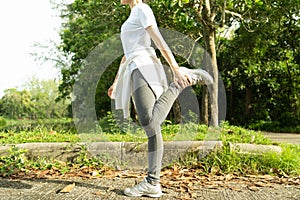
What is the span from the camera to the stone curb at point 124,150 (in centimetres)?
362

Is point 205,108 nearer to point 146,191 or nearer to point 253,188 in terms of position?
point 253,188

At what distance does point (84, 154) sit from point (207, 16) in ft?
12.9

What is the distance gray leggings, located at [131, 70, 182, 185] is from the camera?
8.92 ft

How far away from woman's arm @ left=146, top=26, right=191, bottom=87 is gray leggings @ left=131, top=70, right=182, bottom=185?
113mm

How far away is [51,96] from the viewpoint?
54.4 feet

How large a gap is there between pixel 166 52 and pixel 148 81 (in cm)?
24

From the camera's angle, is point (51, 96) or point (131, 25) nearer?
point (131, 25)

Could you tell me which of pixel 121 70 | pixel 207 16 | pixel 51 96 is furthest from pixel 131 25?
pixel 51 96

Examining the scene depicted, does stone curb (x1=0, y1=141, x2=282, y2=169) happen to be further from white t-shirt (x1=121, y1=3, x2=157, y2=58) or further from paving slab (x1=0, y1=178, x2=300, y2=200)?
white t-shirt (x1=121, y1=3, x2=157, y2=58)

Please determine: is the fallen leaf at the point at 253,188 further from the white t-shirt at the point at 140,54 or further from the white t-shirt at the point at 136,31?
the white t-shirt at the point at 136,31

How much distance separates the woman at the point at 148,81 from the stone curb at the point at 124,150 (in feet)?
2.75

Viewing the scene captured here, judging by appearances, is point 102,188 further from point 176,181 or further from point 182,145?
point 182,145

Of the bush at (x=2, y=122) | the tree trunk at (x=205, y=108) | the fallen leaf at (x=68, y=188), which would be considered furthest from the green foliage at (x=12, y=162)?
the bush at (x=2, y=122)

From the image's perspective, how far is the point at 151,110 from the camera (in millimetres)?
2746
